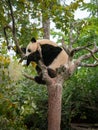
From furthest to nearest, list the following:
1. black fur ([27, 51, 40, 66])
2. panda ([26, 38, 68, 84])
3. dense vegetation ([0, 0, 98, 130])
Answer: panda ([26, 38, 68, 84]) < black fur ([27, 51, 40, 66]) < dense vegetation ([0, 0, 98, 130])

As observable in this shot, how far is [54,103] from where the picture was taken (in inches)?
187

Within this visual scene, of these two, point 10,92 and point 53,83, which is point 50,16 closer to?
point 53,83

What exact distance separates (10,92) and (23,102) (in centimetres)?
54

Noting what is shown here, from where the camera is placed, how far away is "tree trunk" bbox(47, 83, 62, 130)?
471cm

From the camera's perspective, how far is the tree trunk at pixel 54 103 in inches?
186

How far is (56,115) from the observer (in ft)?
15.7

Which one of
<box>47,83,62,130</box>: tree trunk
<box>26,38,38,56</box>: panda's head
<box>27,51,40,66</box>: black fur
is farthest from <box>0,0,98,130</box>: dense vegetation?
<box>47,83,62,130</box>: tree trunk

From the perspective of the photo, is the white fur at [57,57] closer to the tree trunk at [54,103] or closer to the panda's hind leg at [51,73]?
the panda's hind leg at [51,73]

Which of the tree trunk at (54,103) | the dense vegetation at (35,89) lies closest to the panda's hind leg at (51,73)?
the tree trunk at (54,103)

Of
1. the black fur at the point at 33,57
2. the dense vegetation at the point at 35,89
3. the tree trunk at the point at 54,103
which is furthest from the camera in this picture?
the black fur at the point at 33,57

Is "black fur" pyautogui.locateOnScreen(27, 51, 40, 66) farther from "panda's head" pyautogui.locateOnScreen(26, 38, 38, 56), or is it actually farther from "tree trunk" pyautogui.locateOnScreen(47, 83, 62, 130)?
"tree trunk" pyautogui.locateOnScreen(47, 83, 62, 130)

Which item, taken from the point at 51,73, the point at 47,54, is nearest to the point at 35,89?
the point at 47,54

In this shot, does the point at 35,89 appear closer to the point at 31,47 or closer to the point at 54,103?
the point at 31,47

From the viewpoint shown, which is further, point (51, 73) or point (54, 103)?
point (51, 73)
